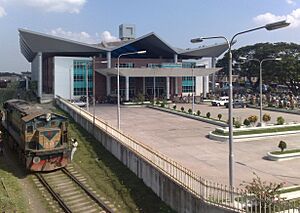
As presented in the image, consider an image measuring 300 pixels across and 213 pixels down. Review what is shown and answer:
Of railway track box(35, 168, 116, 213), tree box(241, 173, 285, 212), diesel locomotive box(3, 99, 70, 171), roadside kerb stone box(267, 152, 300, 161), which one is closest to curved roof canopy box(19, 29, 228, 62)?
diesel locomotive box(3, 99, 70, 171)

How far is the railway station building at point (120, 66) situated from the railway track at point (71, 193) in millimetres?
36519

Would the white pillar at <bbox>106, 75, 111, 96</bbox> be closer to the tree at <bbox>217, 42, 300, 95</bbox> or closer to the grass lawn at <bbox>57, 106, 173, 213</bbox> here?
the tree at <bbox>217, 42, 300, 95</bbox>

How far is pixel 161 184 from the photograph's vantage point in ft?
50.9

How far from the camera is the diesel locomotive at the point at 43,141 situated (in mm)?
19422

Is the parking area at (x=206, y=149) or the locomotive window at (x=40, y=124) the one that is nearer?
the parking area at (x=206, y=149)

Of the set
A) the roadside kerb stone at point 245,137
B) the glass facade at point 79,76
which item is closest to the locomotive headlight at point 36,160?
the roadside kerb stone at point 245,137

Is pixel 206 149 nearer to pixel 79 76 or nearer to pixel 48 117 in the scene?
pixel 48 117

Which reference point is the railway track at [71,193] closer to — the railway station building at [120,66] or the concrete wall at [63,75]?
the railway station building at [120,66]

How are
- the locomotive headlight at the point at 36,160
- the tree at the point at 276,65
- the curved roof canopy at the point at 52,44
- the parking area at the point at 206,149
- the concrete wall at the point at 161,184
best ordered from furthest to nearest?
1. the tree at the point at 276,65
2. the curved roof canopy at the point at 52,44
3. the locomotive headlight at the point at 36,160
4. the parking area at the point at 206,149
5. the concrete wall at the point at 161,184

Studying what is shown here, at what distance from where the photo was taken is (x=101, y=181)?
728 inches

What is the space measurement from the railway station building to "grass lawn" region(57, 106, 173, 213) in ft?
107

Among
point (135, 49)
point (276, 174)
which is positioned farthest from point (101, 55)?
point (276, 174)

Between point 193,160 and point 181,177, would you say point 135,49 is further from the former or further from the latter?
point 181,177

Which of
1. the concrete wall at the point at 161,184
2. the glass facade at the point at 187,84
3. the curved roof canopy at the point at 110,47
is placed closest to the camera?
the concrete wall at the point at 161,184
